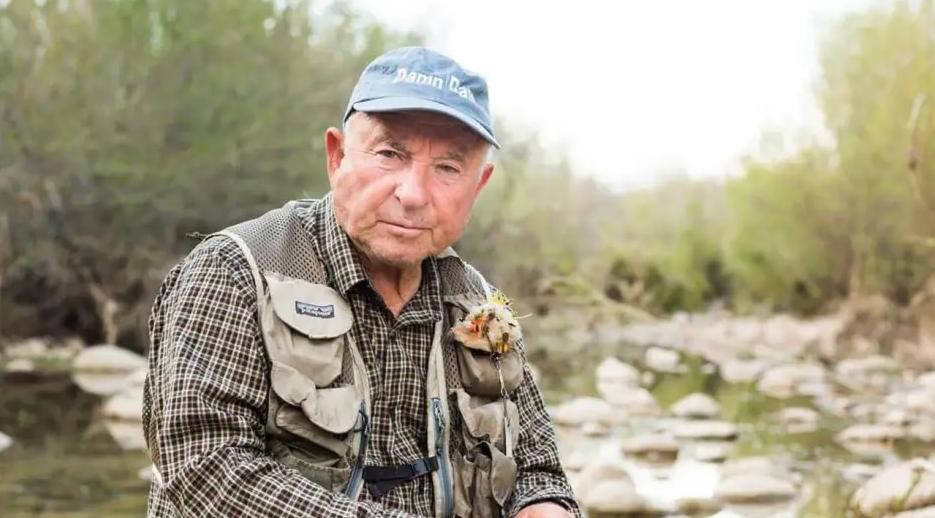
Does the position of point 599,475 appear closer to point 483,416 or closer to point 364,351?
point 483,416

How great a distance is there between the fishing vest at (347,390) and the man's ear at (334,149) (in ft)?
0.34

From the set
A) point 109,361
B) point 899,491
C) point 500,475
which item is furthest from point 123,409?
point 500,475

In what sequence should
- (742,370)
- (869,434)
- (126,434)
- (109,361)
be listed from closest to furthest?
(126,434) → (869,434) → (109,361) → (742,370)

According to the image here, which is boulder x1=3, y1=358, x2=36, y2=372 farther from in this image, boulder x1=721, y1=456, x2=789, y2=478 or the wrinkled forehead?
the wrinkled forehead

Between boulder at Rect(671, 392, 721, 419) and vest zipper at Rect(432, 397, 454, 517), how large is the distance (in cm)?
781

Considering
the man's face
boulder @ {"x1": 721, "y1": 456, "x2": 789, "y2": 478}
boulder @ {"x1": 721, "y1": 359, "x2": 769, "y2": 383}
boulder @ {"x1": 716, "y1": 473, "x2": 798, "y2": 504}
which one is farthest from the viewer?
boulder @ {"x1": 721, "y1": 359, "x2": 769, "y2": 383}

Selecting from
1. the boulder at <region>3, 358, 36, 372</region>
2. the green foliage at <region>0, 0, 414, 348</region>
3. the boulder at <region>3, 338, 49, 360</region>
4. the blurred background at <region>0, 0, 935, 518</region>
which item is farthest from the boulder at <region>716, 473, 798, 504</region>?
the boulder at <region>3, 338, 49, 360</region>

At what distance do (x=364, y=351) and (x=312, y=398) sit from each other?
20 centimetres

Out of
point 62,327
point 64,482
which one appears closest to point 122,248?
point 62,327

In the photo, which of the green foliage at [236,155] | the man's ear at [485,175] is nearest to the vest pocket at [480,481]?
the man's ear at [485,175]

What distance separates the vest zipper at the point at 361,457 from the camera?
1.91 metres

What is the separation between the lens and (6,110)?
12938 millimetres

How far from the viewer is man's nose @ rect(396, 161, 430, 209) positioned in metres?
1.97

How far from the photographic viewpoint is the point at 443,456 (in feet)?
6.80
